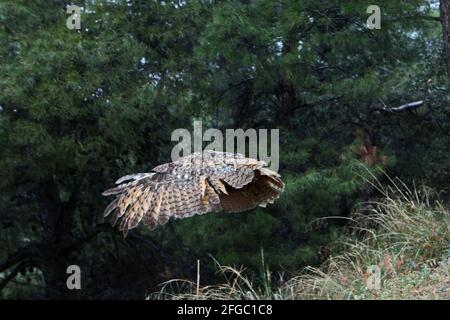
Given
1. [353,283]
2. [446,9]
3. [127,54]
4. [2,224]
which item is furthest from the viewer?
[2,224]

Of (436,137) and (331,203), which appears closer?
(331,203)

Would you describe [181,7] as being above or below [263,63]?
above

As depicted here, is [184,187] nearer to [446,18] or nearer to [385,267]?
[385,267]

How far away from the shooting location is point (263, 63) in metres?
10.6

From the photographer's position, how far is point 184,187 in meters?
6.61

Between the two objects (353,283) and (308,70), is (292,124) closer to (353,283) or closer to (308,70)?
(308,70)

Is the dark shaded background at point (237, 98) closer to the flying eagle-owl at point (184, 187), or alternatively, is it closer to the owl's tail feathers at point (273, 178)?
the owl's tail feathers at point (273, 178)

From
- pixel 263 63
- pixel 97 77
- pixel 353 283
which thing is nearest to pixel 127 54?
pixel 97 77

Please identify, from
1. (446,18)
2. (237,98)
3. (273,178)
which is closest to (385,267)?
(273,178)

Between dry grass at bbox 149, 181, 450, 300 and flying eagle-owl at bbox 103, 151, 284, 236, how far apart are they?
1.94 ft

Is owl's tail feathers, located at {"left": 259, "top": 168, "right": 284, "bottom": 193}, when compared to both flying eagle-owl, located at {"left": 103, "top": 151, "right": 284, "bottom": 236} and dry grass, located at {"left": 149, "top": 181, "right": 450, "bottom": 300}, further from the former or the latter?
dry grass, located at {"left": 149, "top": 181, "right": 450, "bottom": 300}

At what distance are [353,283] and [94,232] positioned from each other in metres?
8.38

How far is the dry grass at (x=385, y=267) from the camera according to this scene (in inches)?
230

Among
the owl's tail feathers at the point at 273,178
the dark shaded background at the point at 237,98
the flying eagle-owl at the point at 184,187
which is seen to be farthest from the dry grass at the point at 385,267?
the dark shaded background at the point at 237,98
